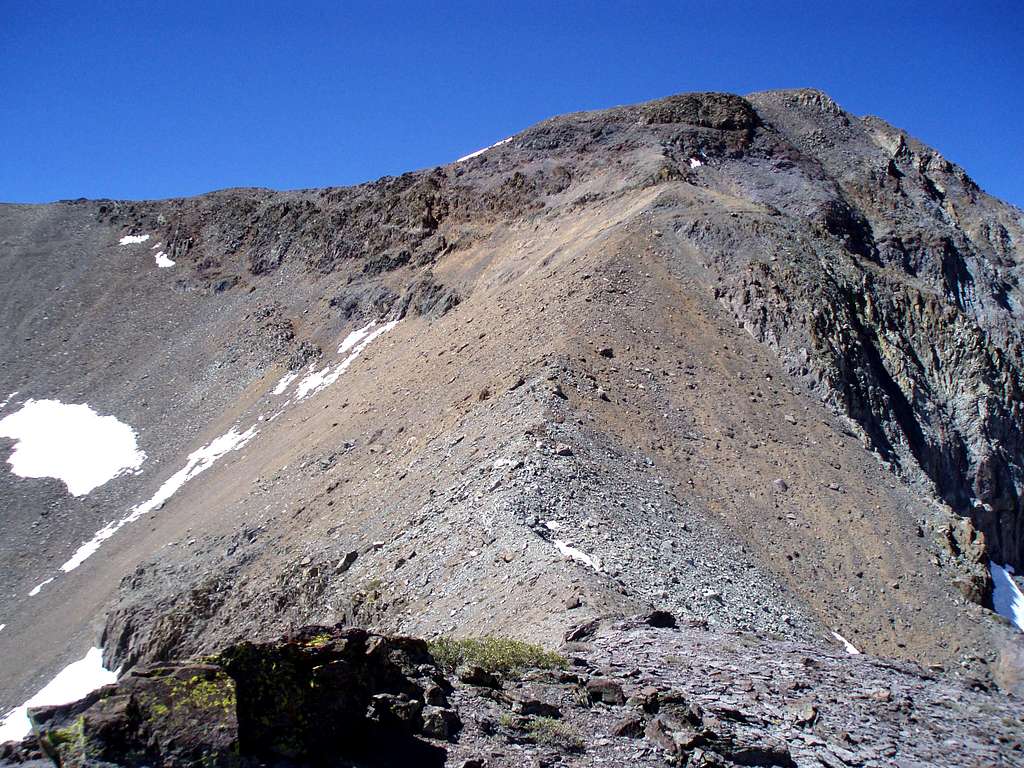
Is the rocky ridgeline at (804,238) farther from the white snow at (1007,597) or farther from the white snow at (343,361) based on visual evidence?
the white snow at (1007,597)

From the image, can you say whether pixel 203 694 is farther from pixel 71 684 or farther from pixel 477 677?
pixel 71 684

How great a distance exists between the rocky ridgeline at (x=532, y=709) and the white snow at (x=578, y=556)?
2.72 metres

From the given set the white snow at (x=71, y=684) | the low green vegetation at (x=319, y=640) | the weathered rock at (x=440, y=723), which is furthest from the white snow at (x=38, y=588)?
the weathered rock at (x=440, y=723)

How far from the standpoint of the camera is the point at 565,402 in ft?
76.1

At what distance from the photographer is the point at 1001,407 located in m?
37.8

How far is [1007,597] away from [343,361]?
29868 millimetres

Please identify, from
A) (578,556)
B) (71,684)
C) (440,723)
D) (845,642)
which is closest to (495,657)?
(440,723)

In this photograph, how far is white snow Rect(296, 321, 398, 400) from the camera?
137 feet

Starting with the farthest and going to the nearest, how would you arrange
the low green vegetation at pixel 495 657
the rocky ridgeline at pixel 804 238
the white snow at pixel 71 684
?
the rocky ridgeline at pixel 804 238, the white snow at pixel 71 684, the low green vegetation at pixel 495 657

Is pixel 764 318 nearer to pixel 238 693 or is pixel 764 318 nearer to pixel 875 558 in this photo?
pixel 875 558

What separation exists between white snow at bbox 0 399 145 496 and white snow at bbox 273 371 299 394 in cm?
790

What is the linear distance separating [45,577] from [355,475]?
1922 centimetres

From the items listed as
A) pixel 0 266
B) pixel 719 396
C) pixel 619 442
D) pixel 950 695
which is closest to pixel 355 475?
pixel 619 442

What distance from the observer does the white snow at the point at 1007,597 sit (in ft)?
86.9
